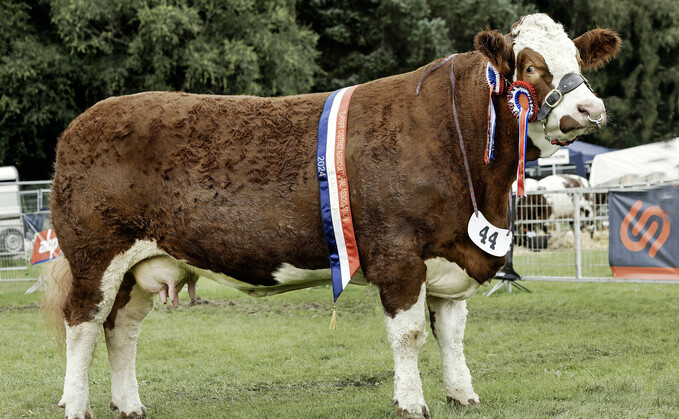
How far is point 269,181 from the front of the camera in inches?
183

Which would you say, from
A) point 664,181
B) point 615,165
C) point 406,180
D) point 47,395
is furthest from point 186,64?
point 406,180

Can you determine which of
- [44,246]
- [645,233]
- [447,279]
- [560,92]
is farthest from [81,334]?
[44,246]

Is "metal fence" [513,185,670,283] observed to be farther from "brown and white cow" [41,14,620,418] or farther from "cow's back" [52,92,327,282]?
"cow's back" [52,92,327,282]

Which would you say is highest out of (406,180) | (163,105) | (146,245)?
(163,105)

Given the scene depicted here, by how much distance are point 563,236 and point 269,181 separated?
740cm

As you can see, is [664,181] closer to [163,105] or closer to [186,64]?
[163,105]

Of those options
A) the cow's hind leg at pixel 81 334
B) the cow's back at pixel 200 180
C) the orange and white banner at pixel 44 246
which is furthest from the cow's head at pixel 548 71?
the orange and white banner at pixel 44 246

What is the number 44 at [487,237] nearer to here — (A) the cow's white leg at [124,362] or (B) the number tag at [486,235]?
(B) the number tag at [486,235]

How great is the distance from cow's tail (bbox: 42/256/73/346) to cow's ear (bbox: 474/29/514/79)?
3.26m

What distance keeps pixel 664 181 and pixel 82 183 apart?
769 centimetres

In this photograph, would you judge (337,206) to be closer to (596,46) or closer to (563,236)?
(596,46)

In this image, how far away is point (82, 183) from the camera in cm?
499

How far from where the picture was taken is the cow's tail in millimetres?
5320

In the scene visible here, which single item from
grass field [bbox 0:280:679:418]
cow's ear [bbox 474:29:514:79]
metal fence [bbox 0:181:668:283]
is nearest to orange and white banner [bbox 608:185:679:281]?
metal fence [bbox 0:181:668:283]
